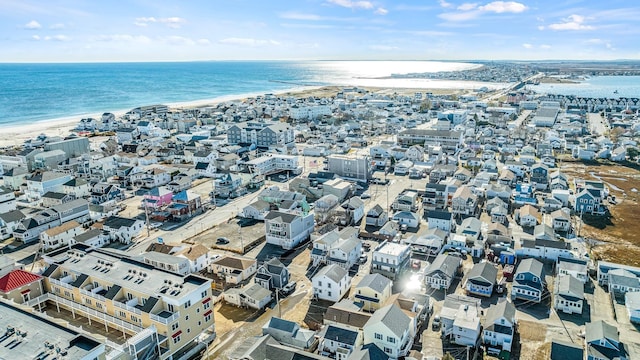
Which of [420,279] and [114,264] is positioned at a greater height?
[114,264]

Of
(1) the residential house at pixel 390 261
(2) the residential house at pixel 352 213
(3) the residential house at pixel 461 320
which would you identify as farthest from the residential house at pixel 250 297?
(2) the residential house at pixel 352 213

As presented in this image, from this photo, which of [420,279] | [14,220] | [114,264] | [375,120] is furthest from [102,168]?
[375,120]

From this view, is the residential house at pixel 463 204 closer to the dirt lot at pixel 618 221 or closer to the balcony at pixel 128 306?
the dirt lot at pixel 618 221

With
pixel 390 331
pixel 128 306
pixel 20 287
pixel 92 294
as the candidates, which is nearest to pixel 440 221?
pixel 390 331

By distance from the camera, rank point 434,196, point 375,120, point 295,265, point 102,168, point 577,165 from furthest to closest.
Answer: point 375,120
point 577,165
point 102,168
point 434,196
point 295,265

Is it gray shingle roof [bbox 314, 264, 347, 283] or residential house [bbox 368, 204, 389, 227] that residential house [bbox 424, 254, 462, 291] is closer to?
gray shingle roof [bbox 314, 264, 347, 283]

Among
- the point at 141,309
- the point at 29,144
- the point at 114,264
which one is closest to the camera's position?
the point at 141,309

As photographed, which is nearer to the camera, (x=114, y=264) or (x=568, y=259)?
(x=114, y=264)

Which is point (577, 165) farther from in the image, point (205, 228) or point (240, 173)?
point (205, 228)
